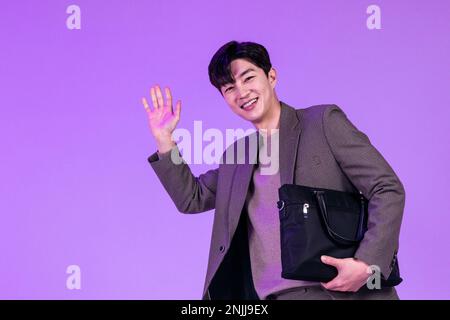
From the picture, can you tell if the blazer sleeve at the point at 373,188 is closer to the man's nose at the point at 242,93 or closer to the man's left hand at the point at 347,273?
the man's left hand at the point at 347,273

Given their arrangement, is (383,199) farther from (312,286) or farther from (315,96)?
(315,96)

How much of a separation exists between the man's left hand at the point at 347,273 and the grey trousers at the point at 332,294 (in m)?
0.06

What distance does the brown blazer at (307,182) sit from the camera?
162 cm

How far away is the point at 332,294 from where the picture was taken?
164 cm

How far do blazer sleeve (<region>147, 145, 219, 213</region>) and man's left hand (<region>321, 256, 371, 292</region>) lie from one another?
1.84 ft

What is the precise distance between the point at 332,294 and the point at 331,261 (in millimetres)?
118

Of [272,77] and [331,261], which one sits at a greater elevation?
[272,77]

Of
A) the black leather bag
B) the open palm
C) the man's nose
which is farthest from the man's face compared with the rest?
the black leather bag

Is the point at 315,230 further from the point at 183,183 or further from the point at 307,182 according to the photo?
Answer: the point at 183,183

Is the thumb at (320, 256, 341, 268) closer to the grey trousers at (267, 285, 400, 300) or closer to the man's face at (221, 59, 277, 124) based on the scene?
the grey trousers at (267, 285, 400, 300)

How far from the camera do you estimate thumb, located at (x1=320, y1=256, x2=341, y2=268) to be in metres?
1.56

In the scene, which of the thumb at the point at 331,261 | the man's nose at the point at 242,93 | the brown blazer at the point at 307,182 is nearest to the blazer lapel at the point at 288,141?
the brown blazer at the point at 307,182

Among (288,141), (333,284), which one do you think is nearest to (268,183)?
(288,141)
